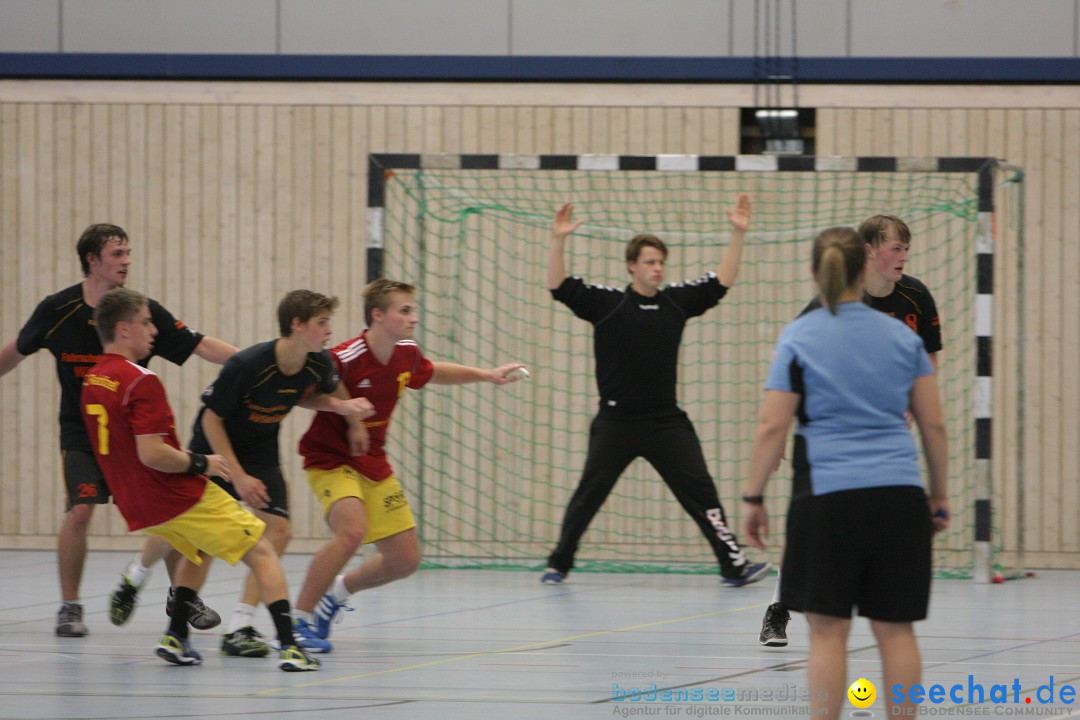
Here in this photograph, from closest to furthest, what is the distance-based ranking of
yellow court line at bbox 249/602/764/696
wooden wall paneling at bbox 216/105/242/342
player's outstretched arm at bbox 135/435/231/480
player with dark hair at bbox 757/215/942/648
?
yellow court line at bbox 249/602/764/696 < player's outstretched arm at bbox 135/435/231/480 < player with dark hair at bbox 757/215/942/648 < wooden wall paneling at bbox 216/105/242/342

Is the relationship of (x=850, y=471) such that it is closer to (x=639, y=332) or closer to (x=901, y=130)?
(x=639, y=332)

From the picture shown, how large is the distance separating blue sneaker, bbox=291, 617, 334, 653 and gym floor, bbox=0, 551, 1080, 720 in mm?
96

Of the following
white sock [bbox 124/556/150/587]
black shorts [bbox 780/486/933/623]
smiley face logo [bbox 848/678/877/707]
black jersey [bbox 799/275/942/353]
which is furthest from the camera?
white sock [bbox 124/556/150/587]

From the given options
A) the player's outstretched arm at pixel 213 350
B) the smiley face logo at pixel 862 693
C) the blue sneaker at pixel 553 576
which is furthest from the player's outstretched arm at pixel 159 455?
the blue sneaker at pixel 553 576

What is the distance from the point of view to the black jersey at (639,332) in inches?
336

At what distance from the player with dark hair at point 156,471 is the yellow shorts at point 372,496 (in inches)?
20.3

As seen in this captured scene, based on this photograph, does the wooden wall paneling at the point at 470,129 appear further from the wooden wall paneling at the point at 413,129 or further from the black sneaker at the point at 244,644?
the black sneaker at the point at 244,644

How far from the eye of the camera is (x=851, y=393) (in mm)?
3779

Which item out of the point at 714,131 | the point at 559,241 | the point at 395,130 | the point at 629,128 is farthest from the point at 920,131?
the point at 395,130

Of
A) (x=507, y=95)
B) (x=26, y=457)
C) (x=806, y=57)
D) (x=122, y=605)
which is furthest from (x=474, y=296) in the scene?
(x=122, y=605)

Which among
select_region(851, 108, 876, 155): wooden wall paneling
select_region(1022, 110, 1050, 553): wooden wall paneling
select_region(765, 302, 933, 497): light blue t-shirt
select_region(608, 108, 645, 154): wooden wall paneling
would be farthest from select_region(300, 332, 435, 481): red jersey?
select_region(1022, 110, 1050, 553): wooden wall paneling

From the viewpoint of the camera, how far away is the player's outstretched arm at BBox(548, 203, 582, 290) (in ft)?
26.6

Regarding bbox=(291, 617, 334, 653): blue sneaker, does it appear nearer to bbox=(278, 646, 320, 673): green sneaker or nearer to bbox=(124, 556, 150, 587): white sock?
bbox=(278, 646, 320, 673): green sneaker

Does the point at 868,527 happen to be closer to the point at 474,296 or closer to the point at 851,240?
the point at 851,240
